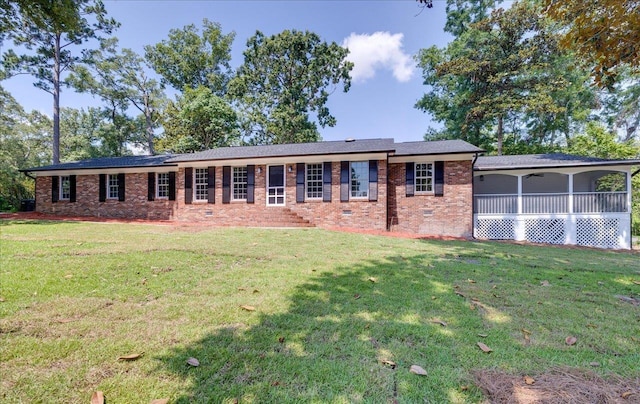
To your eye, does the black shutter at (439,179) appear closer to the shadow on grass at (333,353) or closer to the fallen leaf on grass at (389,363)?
the shadow on grass at (333,353)

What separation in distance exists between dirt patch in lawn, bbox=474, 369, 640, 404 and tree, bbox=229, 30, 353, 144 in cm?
2431

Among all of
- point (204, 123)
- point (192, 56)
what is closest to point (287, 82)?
point (204, 123)

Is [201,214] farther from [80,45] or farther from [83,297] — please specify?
[80,45]

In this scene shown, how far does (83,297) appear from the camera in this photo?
3373mm

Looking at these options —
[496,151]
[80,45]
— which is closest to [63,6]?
[80,45]

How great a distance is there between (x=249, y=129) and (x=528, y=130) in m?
24.3

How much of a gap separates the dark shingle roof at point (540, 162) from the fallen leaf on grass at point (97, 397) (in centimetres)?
1425

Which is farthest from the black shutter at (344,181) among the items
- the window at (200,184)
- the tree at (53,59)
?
the tree at (53,59)

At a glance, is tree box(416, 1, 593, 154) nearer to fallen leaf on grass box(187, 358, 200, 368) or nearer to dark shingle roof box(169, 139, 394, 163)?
dark shingle roof box(169, 139, 394, 163)

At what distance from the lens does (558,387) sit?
6.36ft

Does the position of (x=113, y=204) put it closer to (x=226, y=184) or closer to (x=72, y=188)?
(x=72, y=188)

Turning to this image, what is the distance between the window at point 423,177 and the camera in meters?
12.8

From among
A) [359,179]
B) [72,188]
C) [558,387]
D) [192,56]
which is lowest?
[558,387]

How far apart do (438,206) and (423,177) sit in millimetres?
1463
